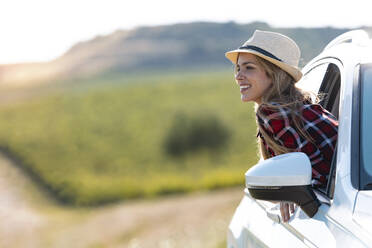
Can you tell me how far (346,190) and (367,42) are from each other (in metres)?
1.01

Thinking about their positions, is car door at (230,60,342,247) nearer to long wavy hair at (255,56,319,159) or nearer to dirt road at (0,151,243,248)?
long wavy hair at (255,56,319,159)

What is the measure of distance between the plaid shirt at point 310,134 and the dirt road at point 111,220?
39.1 ft

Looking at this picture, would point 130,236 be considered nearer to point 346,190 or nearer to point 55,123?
point 346,190

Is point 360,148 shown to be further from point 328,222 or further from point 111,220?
point 111,220

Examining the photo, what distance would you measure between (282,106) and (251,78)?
0.34 meters

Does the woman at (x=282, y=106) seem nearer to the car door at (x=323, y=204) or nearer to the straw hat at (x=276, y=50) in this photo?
the straw hat at (x=276, y=50)

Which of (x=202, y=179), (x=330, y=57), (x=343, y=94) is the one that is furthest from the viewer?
(x=202, y=179)

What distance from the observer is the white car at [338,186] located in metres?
2.62

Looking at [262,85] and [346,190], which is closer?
[346,190]

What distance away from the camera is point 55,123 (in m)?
54.8

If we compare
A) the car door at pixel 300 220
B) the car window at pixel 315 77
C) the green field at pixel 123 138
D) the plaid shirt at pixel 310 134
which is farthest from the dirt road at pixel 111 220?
the plaid shirt at pixel 310 134

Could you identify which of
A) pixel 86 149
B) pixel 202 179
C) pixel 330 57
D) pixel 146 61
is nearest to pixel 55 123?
pixel 86 149

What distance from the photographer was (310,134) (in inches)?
128

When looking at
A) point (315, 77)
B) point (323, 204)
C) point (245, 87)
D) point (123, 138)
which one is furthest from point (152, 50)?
point (323, 204)
